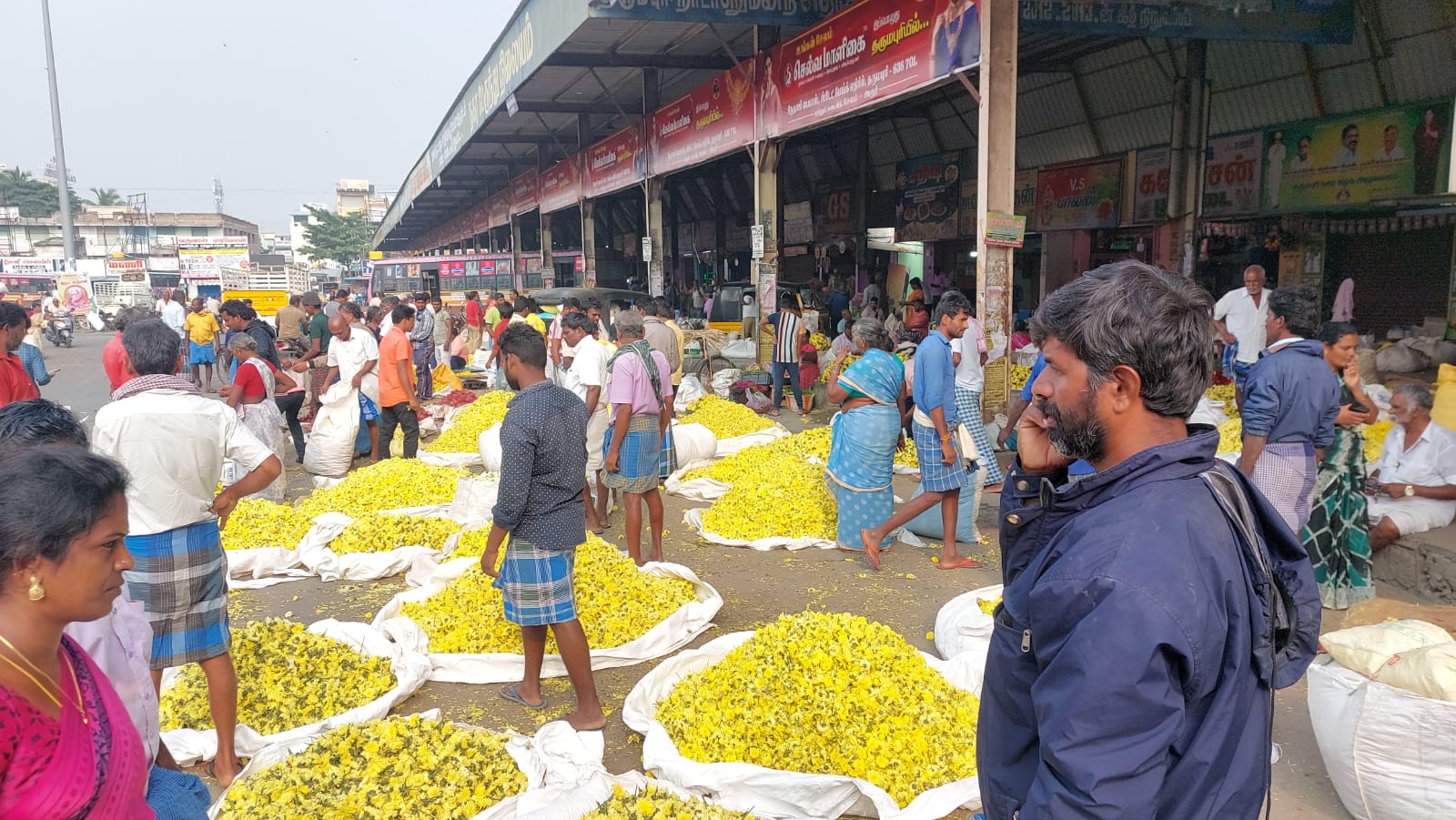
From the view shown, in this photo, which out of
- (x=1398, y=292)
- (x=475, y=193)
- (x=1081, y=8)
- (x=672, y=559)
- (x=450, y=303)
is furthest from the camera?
(x=475, y=193)

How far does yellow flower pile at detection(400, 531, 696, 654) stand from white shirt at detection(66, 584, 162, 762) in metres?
2.53

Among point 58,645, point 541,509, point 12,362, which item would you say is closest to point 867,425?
point 541,509

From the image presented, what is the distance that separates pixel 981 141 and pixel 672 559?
4.77 m

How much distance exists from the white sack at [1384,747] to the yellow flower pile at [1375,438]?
16.2 ft

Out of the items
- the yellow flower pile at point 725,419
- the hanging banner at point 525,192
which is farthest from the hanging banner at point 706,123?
the hanging banner at point 525,192

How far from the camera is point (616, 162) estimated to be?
61.7 ft

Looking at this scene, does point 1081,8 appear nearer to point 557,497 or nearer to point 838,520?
point 838,520

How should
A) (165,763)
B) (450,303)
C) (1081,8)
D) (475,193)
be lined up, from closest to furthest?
(165,763), (1081,8), (450,303), (475,193)

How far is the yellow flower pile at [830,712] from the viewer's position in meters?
3.39

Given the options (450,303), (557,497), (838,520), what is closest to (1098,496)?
(557,497)

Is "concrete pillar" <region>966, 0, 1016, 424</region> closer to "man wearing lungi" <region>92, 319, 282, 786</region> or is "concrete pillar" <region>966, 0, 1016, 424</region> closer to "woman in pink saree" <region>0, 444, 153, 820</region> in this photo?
"man wearing lungi" <region>92, 319, 282, 786</region>

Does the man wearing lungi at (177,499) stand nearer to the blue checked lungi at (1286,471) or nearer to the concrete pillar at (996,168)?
the blue checked lungi at (1286,471)

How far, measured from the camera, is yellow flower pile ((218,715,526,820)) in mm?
2955

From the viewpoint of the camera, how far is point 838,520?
6.71m
